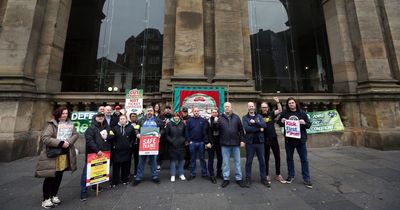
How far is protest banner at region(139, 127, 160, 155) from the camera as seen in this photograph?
15.3ft

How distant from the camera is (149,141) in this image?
475 centimetres

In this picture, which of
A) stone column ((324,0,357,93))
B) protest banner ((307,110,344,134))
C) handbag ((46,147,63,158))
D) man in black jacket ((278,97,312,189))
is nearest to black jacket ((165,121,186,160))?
handbag ((46,147,63,158))

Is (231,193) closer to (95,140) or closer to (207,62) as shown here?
A: (95,140)

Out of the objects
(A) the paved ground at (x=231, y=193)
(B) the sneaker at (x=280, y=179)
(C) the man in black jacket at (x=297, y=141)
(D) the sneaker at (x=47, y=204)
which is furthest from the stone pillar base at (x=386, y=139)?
(D) the sneaker at (x=47, y=204)

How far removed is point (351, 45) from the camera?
9.38 metres

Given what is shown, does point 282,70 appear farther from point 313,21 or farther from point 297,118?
point 297,118

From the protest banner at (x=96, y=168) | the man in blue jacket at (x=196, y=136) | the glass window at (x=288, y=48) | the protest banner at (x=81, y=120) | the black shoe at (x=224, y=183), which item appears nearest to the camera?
the protest banner at (x=96, y=168)

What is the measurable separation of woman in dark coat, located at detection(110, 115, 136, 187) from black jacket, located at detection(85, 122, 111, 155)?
0.25m

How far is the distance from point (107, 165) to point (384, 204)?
232 inches

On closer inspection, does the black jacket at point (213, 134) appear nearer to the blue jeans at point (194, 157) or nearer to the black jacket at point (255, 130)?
the blue jeans at point (194, 157)

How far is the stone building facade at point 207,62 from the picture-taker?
7102 mm

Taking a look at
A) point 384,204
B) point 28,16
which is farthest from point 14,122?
point 384,204

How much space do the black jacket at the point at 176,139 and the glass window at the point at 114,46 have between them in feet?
14.3

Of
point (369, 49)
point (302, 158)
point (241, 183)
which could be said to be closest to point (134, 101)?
point (241, 183)
